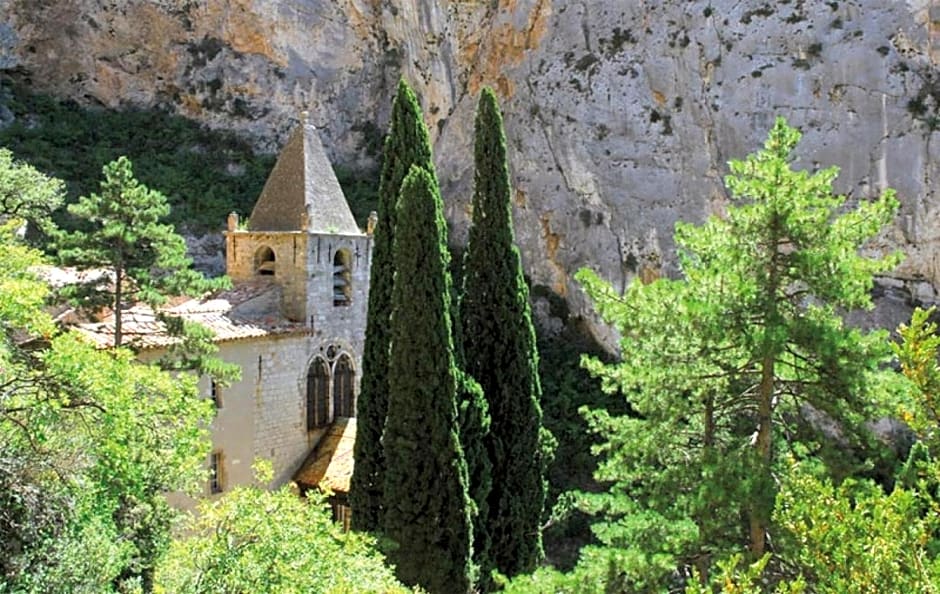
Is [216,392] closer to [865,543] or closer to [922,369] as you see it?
[865,543]

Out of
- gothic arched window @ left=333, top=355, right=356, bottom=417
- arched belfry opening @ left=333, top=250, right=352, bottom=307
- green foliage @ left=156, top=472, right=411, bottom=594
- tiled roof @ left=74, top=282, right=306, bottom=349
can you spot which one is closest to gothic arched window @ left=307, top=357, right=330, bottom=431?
gothic arched window @ left=333, top=355, right=356, bottom=417

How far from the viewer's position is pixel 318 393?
57.3 feet

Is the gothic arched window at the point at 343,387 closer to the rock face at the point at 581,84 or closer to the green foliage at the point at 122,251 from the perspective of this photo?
the green foliage at the point at 122,251

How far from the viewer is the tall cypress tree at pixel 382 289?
13.8m

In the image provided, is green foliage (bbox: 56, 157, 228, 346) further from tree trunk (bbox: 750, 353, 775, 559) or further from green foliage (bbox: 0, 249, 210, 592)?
tree trunk (bbox: 750, 353, 775, 559)

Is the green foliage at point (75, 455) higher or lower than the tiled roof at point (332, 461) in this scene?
higher

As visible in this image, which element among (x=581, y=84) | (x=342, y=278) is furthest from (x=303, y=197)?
(x=581, y=84)

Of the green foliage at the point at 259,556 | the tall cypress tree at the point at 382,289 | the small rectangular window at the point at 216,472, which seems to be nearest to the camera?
the green foliage at the point at 259,556

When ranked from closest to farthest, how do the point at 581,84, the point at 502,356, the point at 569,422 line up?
1. the point at 502,356
2. the point at 569,422
3. the point at 581,84

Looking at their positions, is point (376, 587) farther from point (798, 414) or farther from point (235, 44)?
point (235, 44)

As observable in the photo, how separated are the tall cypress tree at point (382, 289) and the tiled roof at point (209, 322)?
276cm

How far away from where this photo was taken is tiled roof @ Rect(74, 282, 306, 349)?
13.2 meters

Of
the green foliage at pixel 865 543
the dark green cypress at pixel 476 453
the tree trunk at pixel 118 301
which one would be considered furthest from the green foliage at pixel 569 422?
the green foliage at pixel 865 543

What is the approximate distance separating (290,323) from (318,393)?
5.77ft
